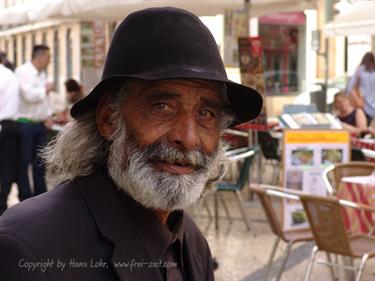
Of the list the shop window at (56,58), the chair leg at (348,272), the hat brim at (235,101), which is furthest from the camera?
the shop window at (56,58)

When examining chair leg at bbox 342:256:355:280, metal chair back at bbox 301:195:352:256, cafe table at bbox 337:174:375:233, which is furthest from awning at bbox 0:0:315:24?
chair leg at bbox 342:256:355:280

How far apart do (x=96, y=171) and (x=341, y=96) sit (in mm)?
8006

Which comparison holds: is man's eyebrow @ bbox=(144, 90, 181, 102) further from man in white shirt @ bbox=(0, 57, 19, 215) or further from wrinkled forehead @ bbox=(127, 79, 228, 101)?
man in white shirt @ bbox=(0, 57, 19, 215)

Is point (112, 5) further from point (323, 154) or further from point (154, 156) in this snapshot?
point (154, 156)

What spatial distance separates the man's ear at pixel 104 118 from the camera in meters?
1.71

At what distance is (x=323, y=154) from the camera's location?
21.2 ft

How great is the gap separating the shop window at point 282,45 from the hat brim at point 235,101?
23241 mm

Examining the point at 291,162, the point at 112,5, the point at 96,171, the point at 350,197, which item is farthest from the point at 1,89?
the point at 96,171

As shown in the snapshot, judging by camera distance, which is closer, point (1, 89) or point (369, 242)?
point (369, 242)

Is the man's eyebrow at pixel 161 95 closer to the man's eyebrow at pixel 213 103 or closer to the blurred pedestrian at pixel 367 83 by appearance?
the man's eyebrow at pixel 213 103

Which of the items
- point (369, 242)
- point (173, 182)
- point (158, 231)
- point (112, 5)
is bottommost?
point (369, 242)

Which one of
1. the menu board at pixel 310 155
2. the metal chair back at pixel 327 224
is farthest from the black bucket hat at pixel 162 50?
the menu board at pixel 310 155

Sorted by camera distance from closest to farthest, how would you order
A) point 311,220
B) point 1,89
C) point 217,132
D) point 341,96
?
point 217,132 < point 311,220 < point 1,89 < point 341,96

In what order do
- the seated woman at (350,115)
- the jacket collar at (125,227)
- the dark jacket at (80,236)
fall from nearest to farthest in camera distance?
1. the dark jacket at (80,236)
2. the jacket collar at (125,227)
3. the seated woman at (350,115)
